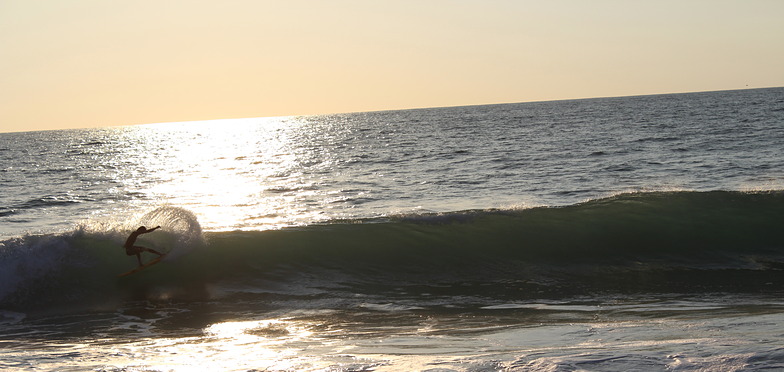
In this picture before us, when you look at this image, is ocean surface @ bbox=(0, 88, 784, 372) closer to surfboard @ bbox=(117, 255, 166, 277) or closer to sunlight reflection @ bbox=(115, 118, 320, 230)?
surfboard @ bbox=(117, 255, 166, 277)

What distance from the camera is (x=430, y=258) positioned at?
13359 mm

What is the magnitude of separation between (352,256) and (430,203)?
24.9ft

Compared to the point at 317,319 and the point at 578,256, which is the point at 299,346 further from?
the point at 578,256

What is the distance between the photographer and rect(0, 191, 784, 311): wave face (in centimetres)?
1157

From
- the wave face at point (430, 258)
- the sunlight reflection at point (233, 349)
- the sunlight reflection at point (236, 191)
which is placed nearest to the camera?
the sunlight reflection at point (233, 349)

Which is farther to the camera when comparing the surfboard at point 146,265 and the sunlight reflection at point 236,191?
the sunlight reflection at point 236,191

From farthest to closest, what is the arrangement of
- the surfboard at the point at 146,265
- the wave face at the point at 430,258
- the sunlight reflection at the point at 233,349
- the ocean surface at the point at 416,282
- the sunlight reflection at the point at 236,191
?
1. the sunlight reflection at the point at 236,191
2. the surfboard at the point at 146,265
3. the wave face at the point at 430,258
4. the ocean surface at the point at 416,282
5. the sunlight reflection at the point at 233,349

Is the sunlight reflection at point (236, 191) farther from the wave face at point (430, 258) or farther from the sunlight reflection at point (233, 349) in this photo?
the sunlight reflection at point (233, 349)

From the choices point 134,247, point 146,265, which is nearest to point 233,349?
point 134,247

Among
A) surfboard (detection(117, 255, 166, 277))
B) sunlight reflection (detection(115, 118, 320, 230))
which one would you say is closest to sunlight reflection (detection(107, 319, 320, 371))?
surfboard (detection(117, 255, 166, 277))

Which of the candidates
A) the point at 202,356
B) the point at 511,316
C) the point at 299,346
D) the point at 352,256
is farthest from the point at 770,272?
the point at 202,356

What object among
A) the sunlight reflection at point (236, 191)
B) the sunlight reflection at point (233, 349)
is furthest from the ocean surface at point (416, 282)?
the sunlight reflection at point (236, 191)

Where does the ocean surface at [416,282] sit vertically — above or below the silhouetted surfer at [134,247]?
below

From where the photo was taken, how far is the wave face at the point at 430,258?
11570 millimetres
